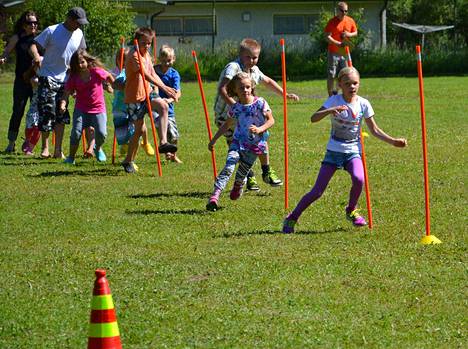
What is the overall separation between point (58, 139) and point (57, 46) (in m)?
1.34

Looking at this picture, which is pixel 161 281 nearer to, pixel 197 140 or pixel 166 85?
pixel 166 85

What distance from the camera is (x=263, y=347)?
6.27m

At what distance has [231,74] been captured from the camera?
11.4 metres

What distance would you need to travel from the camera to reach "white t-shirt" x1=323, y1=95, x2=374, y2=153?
31.4ft

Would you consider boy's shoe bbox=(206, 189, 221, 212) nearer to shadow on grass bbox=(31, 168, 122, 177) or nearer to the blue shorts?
the blue shorts

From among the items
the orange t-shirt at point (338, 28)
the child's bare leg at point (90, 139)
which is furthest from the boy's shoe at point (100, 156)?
the orange t-shirt at point (338, 28)

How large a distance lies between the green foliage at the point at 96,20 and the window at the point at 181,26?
36.0ft

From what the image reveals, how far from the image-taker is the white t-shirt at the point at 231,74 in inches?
450

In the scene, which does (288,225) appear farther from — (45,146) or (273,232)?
(45,146)

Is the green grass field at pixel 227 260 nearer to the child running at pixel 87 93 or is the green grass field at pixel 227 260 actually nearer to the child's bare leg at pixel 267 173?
the child's bare leg at pixel 267 173

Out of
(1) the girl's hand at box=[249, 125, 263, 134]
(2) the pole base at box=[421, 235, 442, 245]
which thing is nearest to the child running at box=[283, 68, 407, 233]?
(2) the pole base at box=[421, 235, 442, 245]

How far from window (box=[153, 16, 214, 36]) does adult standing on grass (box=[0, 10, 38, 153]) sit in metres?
34.0

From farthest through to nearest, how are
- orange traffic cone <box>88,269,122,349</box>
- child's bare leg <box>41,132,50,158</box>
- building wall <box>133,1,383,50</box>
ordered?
building wall <box>133,1,383,50</box>, child's bare leg <box>41,132,50,158</box>, orange traffic cone <box>88,269,122,349</box>

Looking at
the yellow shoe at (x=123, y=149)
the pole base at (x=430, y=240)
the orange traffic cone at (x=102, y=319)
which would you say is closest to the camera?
the orange traffic cone at (x=102, y=319)
